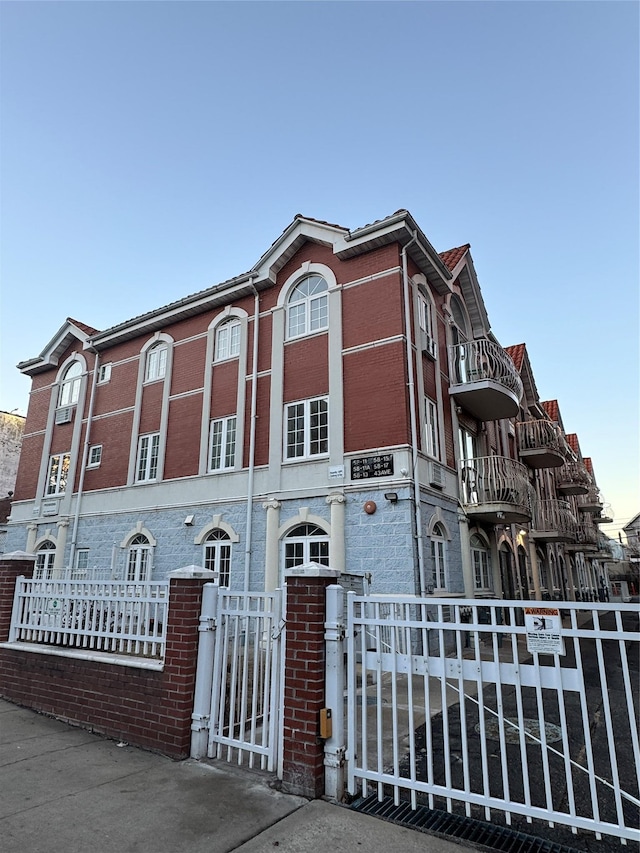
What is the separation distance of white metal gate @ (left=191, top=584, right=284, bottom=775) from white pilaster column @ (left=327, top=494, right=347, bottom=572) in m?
6.04

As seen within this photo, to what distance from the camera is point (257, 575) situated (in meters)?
12.7

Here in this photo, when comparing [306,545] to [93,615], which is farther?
[306,545]

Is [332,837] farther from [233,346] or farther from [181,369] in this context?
[181,369]

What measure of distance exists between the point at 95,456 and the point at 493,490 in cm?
1267

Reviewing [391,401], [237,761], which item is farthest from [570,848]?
[391,401]

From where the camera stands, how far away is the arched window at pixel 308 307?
13867 mm

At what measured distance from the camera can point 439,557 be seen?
40.0 feet

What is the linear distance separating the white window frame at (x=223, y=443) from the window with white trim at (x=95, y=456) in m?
4.91

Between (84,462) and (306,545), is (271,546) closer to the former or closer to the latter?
(306,545)

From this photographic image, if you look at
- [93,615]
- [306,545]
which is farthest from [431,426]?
[93,615]

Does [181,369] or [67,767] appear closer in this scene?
[67,767]

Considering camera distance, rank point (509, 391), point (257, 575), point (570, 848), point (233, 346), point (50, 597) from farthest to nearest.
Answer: point (233, 346) → point (509, 391) → point (257, 575) → point (50, 597) → point (570, 848)

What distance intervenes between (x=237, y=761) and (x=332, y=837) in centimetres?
173

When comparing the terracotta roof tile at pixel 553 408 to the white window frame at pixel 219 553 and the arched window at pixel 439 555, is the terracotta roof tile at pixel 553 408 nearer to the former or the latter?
the arched window at pixel 439 555
